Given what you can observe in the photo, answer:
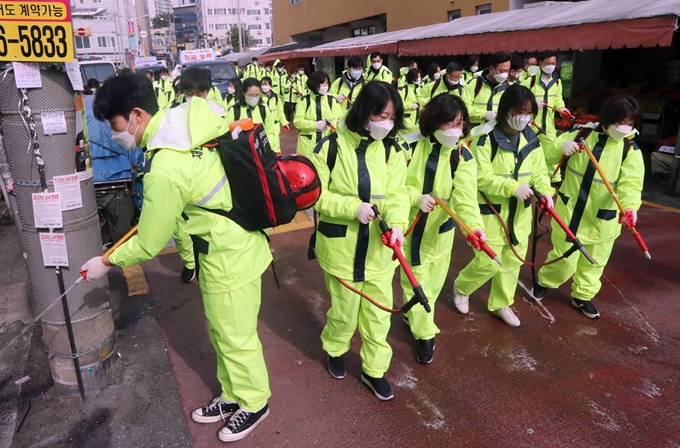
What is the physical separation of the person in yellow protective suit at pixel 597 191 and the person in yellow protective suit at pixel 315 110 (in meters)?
3.85

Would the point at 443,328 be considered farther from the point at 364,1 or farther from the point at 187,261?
the point at 364,1

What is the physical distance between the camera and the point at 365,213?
2.74 metres

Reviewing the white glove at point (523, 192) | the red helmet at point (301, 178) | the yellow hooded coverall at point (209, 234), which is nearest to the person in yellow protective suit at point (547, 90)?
the white glove at point (523, 192)

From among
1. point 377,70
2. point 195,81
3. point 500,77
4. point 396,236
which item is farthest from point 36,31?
point 377,70

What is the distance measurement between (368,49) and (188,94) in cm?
1000

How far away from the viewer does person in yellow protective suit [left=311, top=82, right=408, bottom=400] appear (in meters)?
2.85

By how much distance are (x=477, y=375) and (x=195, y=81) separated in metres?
4.73

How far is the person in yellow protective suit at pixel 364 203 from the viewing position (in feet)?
9.34

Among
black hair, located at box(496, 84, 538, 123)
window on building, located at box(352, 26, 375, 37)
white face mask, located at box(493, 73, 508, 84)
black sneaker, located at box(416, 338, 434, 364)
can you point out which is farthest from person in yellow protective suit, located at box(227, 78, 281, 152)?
window on building, located at box(352, 26, 375, 37)

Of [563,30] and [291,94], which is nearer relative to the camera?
[563,30]

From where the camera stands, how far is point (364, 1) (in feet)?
81.7

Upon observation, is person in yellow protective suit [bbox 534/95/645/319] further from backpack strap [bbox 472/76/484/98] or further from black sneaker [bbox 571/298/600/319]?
backpack strap [bbox 472/76/484/98]

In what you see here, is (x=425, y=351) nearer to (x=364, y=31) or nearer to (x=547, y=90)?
(x=547, y=90)

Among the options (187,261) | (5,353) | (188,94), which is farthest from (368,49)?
(5,353)
